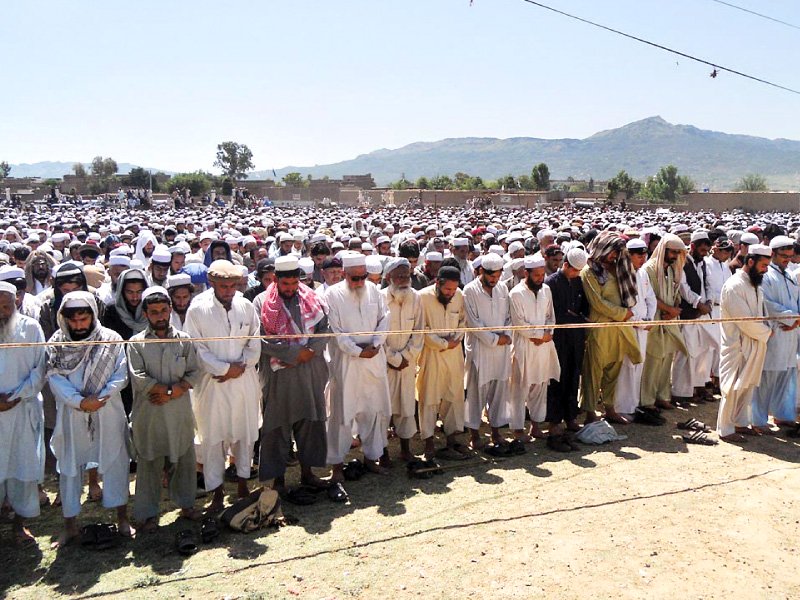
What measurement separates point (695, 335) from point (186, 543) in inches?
216

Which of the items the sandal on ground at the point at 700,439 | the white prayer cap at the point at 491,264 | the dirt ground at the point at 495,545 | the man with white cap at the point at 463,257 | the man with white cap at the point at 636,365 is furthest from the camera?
the man with white cap at the point at 463,257

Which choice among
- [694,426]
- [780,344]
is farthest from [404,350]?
[780,344]

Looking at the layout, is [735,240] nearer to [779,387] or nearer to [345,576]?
[779,387]

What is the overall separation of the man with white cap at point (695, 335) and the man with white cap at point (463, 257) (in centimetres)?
245

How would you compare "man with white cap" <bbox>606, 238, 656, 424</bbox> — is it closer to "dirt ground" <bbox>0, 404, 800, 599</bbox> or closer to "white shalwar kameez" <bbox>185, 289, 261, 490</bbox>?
"dirt ground" <bbox>0, 404, 800, 599</bbox>

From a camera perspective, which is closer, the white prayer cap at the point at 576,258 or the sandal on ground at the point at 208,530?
the sandal on ground at the point at 208,530

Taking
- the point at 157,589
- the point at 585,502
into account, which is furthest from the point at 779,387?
the point at 157,589

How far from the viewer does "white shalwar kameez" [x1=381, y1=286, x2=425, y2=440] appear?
5.31 meters

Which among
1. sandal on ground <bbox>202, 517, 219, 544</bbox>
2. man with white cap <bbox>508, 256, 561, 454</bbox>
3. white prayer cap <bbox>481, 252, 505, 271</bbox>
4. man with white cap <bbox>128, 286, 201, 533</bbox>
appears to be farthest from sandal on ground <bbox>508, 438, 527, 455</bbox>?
man with white cap <bbox>128, 286, 201, 533</bbox>

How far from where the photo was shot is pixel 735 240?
414 inches

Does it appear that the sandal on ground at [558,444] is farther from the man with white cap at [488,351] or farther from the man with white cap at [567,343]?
the man with white cap at [488,351]

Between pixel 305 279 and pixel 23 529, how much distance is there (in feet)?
10.8

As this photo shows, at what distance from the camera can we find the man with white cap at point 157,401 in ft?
13.8

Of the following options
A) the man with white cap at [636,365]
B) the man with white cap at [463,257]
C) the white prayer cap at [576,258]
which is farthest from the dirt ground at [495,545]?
the man with white cap at [463,257]
